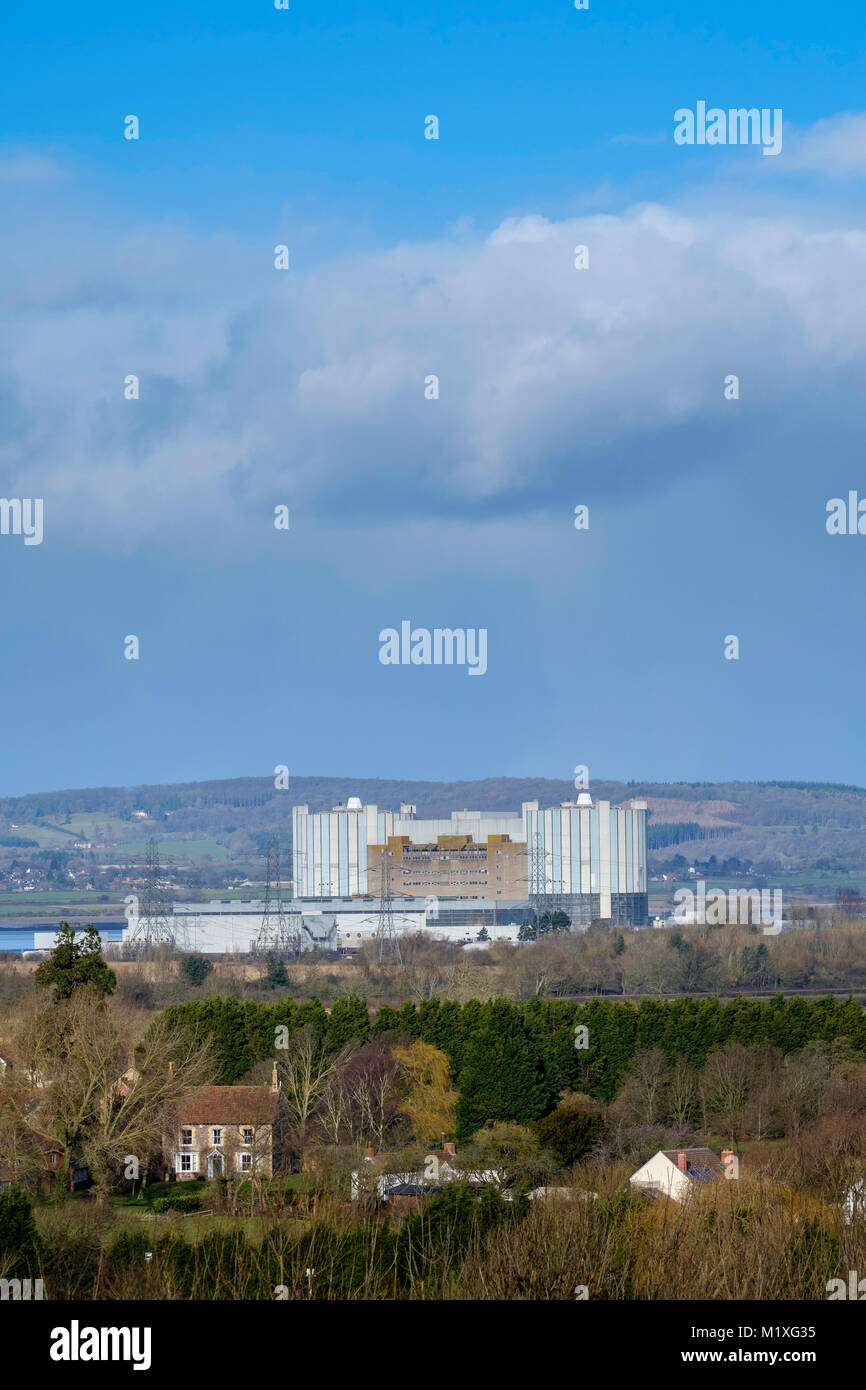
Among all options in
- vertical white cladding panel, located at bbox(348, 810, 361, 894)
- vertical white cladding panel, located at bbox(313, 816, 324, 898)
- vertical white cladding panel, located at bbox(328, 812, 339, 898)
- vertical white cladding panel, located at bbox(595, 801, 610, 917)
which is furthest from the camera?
vertical white cladding panel, located at bbox(313, 816, 324, 898)

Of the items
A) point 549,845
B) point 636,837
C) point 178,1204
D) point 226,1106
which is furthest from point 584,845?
point 178,1204

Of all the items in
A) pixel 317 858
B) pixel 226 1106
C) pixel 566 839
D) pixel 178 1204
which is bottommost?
pixel 178 1204

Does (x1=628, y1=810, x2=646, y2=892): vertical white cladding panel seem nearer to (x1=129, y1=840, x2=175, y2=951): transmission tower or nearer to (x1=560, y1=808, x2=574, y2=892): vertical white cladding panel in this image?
(x1=560, y1=808, x2=574, y2=892): vertical white cladding panel

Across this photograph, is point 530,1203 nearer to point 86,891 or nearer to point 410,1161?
point 410,1161

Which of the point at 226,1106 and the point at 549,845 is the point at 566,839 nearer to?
the point at 549,845

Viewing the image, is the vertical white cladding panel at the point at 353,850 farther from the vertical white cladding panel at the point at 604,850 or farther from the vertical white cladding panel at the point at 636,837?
the vertical white cladding panel at the point at 636,837

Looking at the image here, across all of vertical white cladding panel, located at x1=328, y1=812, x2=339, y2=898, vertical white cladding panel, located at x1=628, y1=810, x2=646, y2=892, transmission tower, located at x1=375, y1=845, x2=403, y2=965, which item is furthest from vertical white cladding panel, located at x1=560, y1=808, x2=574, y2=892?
transmission tower, located at x1=375, y1=845, x2=403, y2=965
